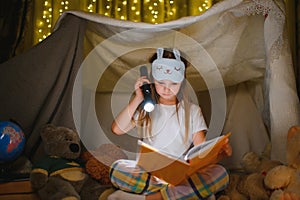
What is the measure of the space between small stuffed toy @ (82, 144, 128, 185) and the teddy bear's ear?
0.47ft

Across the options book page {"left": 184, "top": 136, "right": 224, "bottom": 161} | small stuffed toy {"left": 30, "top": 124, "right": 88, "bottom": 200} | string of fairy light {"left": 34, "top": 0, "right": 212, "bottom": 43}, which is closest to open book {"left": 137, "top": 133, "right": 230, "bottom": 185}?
book page {"left": 184, "top": 136, "right": 224, "bottom": 161}

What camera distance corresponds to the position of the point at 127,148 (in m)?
1.74

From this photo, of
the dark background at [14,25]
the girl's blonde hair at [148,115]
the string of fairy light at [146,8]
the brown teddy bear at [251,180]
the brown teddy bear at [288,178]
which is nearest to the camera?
the brown teddy bear at [288,178]

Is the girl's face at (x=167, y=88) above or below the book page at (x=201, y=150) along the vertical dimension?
above

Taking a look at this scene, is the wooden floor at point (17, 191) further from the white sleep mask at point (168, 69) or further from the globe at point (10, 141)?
the white sleep mask at point (168, 69)

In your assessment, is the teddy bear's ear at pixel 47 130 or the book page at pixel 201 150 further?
the teddy bear's ear at pixel 47 130

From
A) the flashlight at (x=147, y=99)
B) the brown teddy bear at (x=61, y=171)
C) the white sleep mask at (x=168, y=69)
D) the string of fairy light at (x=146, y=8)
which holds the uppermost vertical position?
the string of fairy light at (x=146, y=8)

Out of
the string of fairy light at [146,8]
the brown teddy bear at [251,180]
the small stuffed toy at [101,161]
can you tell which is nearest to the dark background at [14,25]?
the string of fairy light at [146,8]

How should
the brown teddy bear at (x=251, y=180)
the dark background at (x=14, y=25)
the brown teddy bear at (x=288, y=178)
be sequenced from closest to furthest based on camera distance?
the brown teddy bear at (x=288, y=178) → the brown teddy bear at (x=251, y=180) → the dark background at (x=14, y=25)

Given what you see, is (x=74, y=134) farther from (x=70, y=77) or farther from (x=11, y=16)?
(x=11, y=16)

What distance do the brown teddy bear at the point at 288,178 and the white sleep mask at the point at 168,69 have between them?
38 centimetres

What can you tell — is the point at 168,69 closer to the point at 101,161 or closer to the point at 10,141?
the point at 101,161

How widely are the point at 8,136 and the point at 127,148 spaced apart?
0.44 metres

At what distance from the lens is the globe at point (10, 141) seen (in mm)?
1500
